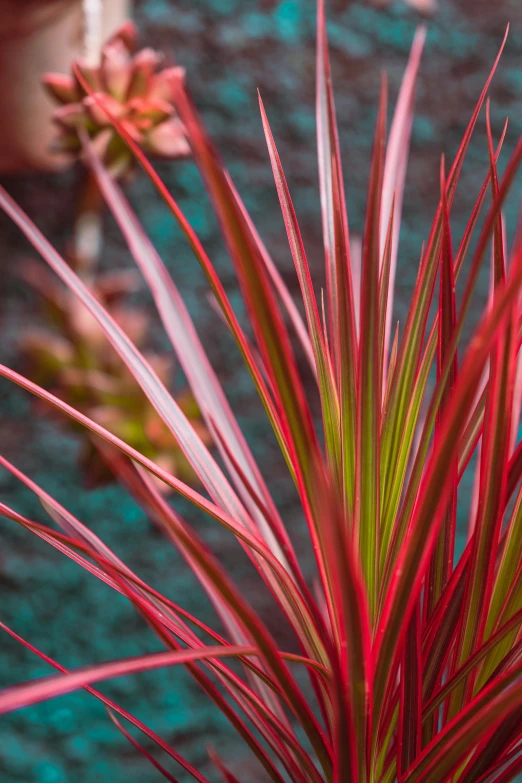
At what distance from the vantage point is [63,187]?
1.00 meters

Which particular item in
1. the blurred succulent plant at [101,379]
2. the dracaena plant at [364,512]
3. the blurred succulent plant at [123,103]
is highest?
the blurred succulent plant at [123,103]

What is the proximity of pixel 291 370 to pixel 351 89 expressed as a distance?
934 millimetres

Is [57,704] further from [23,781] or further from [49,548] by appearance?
[49,548]

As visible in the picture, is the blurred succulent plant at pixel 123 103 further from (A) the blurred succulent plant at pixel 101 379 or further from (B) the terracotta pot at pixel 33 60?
(A) the blurred succulent plant at pixel 101 379

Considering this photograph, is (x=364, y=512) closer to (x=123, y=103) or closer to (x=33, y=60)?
(x=123, y=103)

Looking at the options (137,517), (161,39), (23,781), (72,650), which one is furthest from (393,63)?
(23,781)

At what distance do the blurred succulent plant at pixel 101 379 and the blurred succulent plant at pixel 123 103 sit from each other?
20 centimetres

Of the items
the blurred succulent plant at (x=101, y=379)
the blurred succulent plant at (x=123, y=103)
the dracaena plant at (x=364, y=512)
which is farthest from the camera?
the blurred succulent plant at (x=101, y=379)

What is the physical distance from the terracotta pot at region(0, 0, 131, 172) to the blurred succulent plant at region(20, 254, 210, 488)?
180 millimetres

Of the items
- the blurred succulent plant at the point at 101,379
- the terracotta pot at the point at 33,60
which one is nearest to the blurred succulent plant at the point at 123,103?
the terracotta pot at the point at 33,60

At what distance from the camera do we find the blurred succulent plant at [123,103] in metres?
0.70

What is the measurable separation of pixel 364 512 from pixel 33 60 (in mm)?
699

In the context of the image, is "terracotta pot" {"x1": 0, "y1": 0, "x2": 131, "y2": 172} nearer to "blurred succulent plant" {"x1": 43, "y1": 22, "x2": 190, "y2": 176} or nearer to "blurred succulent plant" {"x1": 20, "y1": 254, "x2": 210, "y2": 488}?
"blurred succulent plant" {"x1": 43, "y1": 22, "x2": 190, "y2": 176}

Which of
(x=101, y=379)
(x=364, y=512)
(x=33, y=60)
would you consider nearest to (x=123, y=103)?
(x=33, y=60)
